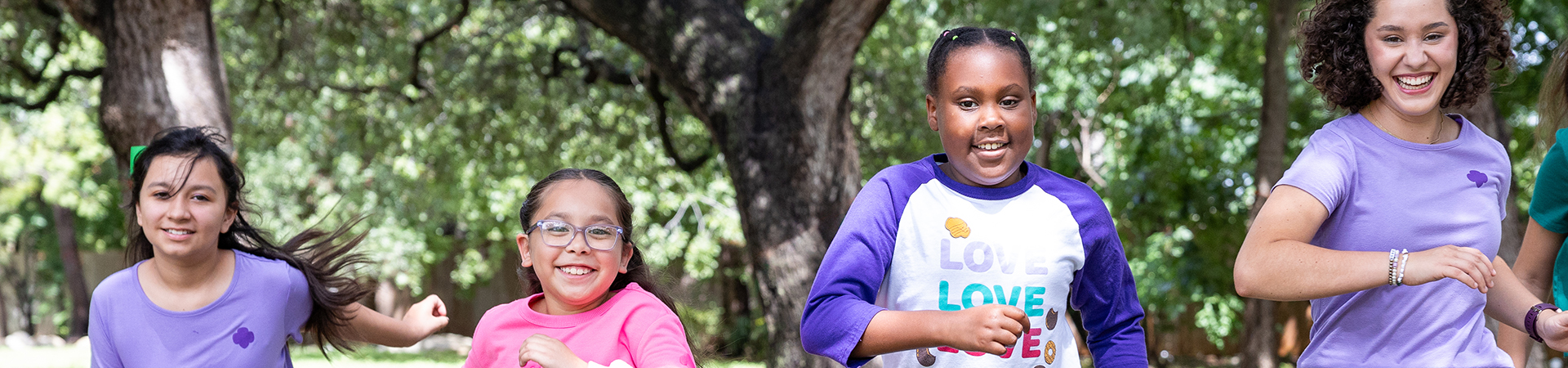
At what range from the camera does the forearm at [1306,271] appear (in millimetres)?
1935

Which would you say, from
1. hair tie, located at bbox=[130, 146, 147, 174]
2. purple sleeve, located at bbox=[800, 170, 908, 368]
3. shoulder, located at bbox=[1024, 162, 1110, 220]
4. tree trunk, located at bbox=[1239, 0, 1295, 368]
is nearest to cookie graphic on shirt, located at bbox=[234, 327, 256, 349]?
hair tie, located at bbox=[130, 146, 147, 174]

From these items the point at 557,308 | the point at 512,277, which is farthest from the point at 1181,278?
the point at 512,277

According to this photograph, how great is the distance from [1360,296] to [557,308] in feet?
5.18

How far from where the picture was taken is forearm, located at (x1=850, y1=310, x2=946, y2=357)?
1.76 meters

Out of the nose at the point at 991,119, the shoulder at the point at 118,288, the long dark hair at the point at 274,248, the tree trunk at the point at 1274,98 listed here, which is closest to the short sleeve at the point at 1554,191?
the nose at the point at 991,119

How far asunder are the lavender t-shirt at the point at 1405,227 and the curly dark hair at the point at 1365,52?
10cm

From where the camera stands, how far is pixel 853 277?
201cm

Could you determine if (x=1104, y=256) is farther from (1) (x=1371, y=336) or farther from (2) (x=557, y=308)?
(2) (x=557, y=308)

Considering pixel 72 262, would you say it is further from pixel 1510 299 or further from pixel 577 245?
pixel 1510 299

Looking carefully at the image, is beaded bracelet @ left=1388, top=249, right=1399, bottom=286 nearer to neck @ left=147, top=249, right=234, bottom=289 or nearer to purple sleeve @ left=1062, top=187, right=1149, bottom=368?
purple sleeve @ left=1062, top=187, right=1149, bottom=368

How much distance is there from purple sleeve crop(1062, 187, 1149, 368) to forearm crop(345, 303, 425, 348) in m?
1.89

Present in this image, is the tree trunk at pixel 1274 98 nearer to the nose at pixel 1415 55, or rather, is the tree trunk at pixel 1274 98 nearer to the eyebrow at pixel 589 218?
the nose at pixel 1415 55

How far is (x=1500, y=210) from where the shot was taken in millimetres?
2227

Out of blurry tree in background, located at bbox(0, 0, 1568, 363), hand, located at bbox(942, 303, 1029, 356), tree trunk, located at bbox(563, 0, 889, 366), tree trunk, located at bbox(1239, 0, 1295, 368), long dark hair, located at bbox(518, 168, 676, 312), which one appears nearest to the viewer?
hand, located at bbox(942, 303, 1029, 356)
